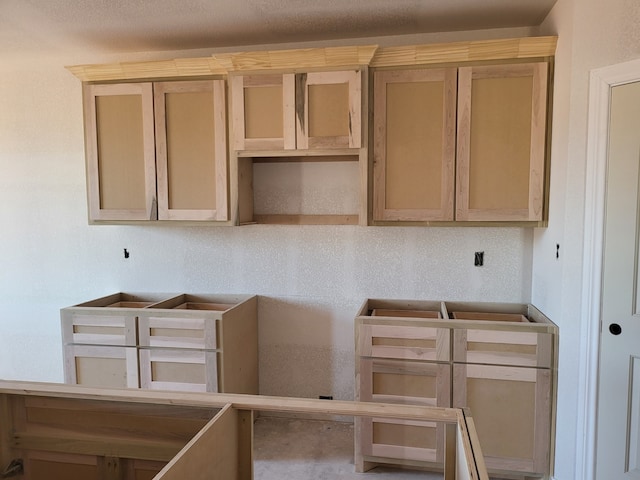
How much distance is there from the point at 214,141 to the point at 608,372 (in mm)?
2479

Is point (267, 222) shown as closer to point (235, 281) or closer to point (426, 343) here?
point (235, 281)

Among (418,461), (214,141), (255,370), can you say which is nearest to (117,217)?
(214,141)

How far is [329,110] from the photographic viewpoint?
2576mm

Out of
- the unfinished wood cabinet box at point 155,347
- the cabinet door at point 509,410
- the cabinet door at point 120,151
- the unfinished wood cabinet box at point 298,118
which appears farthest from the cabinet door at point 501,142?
the cabinet door at point 120,151

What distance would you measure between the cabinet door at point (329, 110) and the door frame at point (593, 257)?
1.17 meters

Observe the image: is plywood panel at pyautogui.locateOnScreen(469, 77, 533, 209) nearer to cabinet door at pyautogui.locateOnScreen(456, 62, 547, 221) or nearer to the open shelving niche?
cabinet door at pyautogui.locateOnScreen(456, 62, 547, 221)

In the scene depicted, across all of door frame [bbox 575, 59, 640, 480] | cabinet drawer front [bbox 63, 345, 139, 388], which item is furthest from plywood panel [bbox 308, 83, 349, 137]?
cabinet drawer front [bbox 63, 345, 139, 388]

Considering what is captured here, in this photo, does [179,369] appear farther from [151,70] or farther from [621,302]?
[621,302]

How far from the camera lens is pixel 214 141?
9.07 feet

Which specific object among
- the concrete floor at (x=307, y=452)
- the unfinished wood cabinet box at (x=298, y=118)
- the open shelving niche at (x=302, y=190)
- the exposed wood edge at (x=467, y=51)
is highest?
the exposed wood edge at (x=467, y=51)

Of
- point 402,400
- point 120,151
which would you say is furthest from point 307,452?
point 120,151

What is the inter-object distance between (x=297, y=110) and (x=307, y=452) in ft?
6.98

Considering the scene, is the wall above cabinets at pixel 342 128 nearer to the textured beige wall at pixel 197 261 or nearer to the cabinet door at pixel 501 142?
the cabinet door at pixel 501 142

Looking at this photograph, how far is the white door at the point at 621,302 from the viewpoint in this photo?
1923 millimetres
